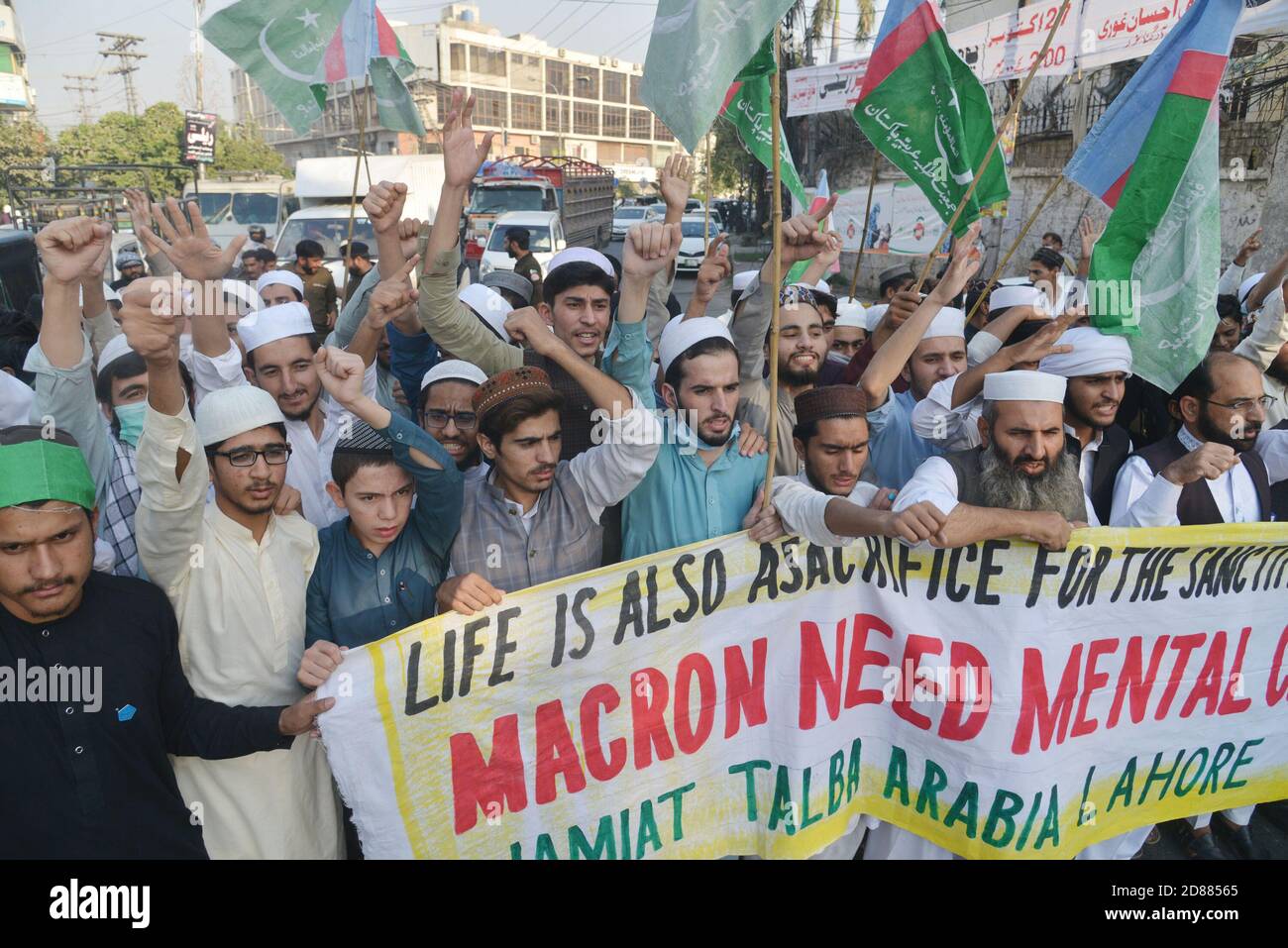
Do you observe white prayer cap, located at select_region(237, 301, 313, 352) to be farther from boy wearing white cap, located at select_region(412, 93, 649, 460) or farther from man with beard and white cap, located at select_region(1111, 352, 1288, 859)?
man with beard and white cap, located at select_region(1111, 352, 1288, 859)

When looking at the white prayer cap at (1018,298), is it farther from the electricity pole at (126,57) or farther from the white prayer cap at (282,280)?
the electricity pole at (126,57)

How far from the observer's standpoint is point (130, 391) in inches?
124

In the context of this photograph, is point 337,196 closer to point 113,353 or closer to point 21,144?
point 113,353

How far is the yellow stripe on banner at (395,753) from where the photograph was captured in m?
2.21

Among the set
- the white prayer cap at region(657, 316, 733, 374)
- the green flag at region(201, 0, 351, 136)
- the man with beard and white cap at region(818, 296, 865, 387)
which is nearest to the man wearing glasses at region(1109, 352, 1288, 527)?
the white prayer cap at region(657, 316, 733, 374)

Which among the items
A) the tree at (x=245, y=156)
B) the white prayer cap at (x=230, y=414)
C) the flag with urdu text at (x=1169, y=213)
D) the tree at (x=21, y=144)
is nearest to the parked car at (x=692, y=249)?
the flag with urdu text at (x=1169, y=213)

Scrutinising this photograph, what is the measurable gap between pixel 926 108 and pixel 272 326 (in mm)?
2911

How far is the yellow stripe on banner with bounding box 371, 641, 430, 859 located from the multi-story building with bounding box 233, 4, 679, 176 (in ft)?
191

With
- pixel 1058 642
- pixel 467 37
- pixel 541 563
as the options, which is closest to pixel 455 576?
pixel 541 563

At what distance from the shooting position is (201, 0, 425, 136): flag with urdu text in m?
3.98

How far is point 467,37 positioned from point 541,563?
252ft

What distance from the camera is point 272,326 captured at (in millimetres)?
3430

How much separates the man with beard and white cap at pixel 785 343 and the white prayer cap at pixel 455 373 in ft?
3.23

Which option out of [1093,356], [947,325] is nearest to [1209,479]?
[1093,356]
